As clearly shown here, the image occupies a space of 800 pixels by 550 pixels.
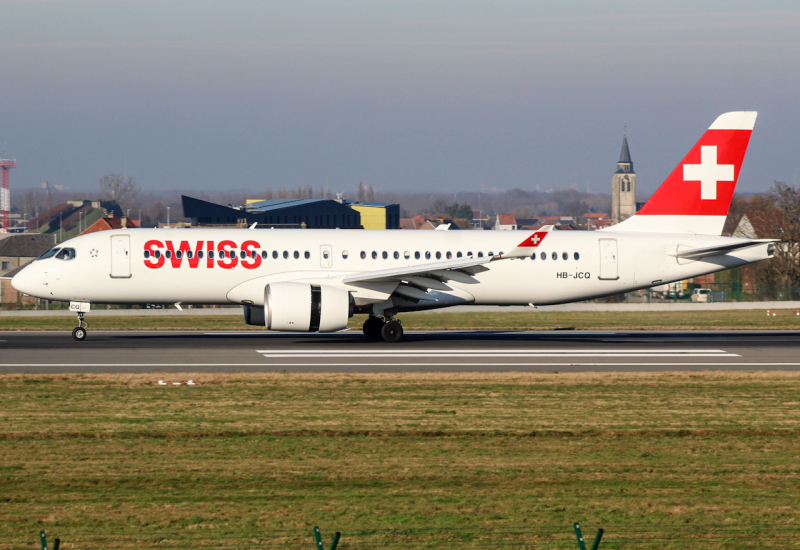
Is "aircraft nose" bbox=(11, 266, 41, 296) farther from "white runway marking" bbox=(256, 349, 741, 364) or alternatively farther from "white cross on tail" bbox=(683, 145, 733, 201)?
"white cross on tail" bbox=(683, 145, 733, 201)

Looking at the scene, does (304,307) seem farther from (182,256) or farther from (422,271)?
(182,256)

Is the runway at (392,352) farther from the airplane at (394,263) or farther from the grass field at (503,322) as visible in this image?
the grass field at (503,322)

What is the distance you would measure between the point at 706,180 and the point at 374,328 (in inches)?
526

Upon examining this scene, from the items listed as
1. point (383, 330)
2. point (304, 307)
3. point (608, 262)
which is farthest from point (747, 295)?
point (304, 307)

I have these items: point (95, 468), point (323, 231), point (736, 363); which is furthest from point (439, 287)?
point (95, 468)

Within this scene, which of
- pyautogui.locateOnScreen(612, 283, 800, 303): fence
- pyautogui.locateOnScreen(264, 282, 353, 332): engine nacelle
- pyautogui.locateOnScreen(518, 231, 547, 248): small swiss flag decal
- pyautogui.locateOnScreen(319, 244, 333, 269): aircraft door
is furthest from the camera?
pyautogui.locateOnScreen(612, 283, 800, 303): fence

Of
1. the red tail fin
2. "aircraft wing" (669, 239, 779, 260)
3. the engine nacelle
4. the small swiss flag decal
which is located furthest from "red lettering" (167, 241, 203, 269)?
"aircraft wing" (669, 239, 779, 260)

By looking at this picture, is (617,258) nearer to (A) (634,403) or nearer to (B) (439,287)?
(B) (439,287)

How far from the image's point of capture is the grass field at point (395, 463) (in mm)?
9664

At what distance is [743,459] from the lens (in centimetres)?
1336

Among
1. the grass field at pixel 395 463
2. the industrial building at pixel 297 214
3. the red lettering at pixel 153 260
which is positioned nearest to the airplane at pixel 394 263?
the red lettering at pixel 153 260

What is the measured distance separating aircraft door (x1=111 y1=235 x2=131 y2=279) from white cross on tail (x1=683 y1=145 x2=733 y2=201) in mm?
19891

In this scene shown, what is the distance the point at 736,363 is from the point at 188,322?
24082 mm

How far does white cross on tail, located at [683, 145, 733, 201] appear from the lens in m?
32.6
